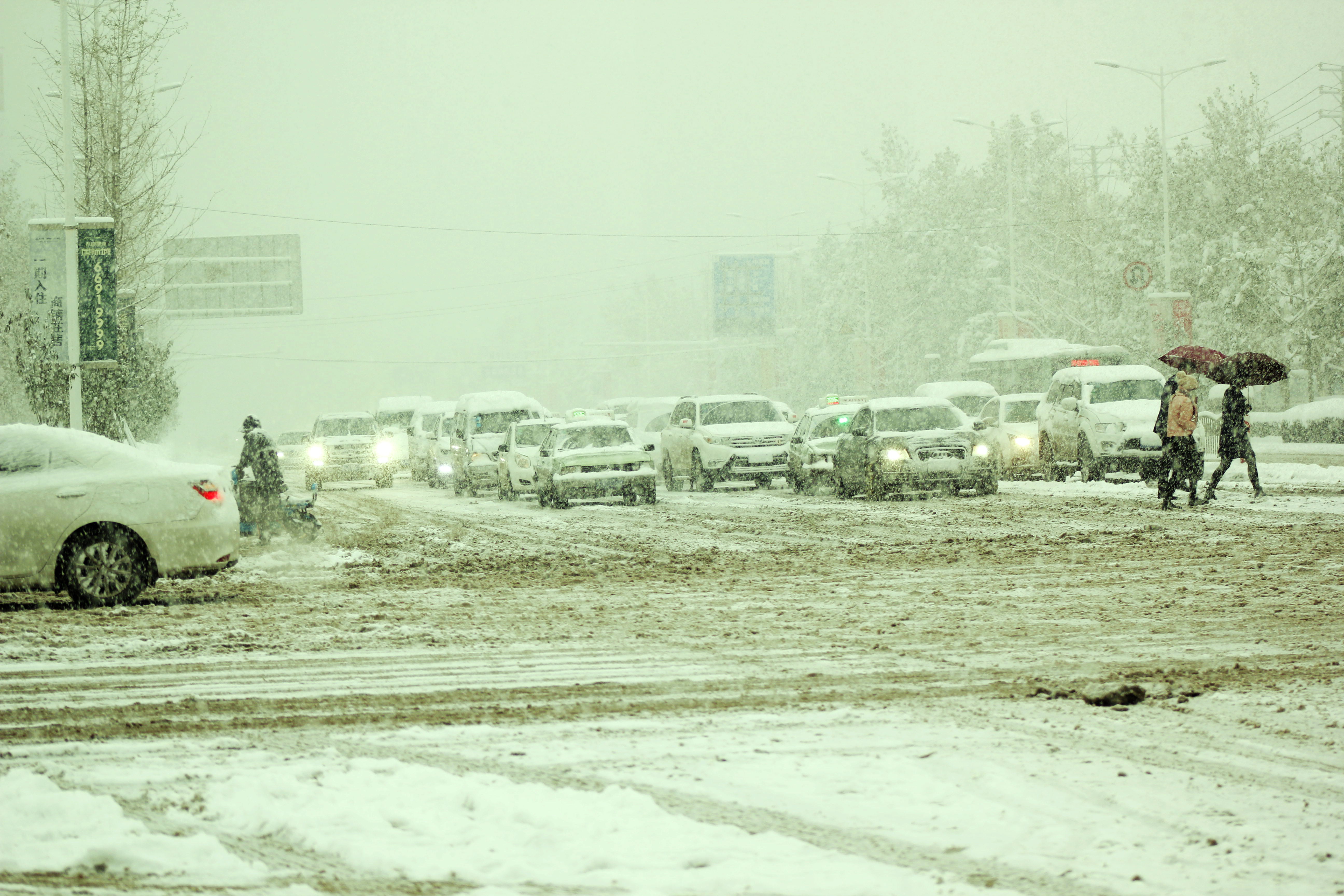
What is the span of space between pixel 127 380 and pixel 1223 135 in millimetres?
44555

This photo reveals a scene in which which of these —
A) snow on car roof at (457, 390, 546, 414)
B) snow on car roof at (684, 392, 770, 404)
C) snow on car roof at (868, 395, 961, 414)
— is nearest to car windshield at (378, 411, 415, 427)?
snow on car roof at (457, 390, 546, 414)

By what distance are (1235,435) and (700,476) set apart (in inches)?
450

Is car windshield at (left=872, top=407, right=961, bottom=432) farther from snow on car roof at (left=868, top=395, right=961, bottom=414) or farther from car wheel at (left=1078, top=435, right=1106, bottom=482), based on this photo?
car wheel at (left=1078, top=435, right=1106, bottom=482)

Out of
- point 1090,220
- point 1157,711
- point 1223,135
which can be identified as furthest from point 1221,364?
point 1090,220

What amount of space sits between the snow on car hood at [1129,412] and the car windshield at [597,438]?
26.8 feet

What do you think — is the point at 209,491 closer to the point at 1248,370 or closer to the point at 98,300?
the point at 98,300

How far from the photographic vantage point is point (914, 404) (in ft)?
79.2

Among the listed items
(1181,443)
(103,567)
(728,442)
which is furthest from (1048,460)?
(103,567)

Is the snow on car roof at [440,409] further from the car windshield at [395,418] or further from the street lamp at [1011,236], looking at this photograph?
the street lamp at [1011,236]

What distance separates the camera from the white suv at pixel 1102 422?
2470 centimetres

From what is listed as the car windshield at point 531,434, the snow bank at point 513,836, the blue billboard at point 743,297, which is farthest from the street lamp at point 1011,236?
the snow bank at point 513,836

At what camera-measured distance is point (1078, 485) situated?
25.1 meters

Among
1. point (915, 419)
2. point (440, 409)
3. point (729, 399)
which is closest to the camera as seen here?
point (915, 419)

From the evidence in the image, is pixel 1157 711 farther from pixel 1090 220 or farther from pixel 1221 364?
pixel 1090 220
